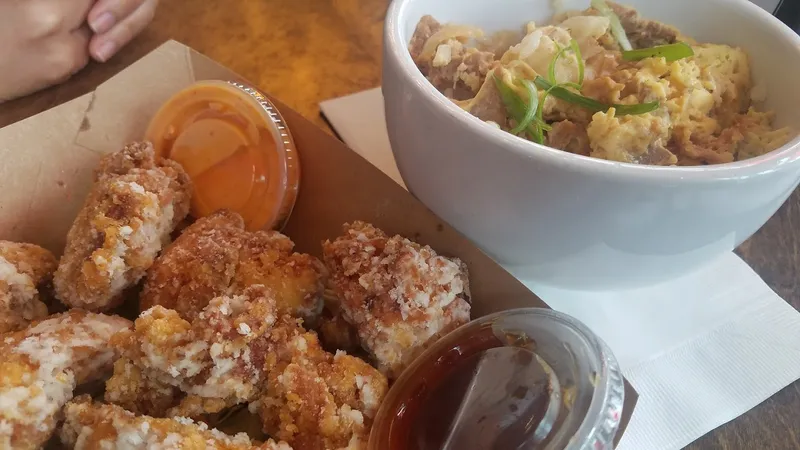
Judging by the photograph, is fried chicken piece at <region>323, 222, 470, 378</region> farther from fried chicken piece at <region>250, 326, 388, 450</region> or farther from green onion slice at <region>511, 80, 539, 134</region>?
green onion slice at <region>511, 80, 539, 134</region>

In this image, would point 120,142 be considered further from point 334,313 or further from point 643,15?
point 643,15

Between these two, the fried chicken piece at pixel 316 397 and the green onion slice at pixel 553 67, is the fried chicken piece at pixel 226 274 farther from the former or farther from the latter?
the green onion slice at pixel 553 67

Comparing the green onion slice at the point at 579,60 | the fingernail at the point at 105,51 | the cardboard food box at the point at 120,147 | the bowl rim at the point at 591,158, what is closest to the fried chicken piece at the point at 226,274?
the cardboard food box at the point at 120,147

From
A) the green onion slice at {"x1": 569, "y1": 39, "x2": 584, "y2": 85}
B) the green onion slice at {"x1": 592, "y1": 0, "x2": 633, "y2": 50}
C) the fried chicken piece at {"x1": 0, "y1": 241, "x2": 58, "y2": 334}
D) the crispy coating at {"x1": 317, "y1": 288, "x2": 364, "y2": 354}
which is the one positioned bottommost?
the fried chicken piece at {"x1": 0, "y1": 241, "x2": 58, "y2": 334}

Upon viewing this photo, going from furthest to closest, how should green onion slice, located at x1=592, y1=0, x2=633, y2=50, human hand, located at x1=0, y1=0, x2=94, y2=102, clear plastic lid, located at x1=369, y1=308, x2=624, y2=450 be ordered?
human hand, located at x1=0, y1=0, x2=94, y2=102 → green onion slice, located at x1=592, y1=0, x2=633, y2=50 → clear plastic lid, located at x1=369, y1=308, x2=624, y2=450

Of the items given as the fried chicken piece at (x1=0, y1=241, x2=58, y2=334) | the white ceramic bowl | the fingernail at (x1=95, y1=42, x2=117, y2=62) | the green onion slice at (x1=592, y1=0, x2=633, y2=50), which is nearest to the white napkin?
the white ceramic bowl

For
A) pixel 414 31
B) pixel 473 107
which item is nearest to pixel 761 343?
pixel 473 107

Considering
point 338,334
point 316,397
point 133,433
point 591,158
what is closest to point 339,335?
point 338,334
